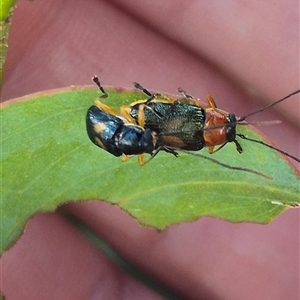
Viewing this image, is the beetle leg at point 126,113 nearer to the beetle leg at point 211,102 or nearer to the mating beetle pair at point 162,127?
the mating beetle pair at point 162,127

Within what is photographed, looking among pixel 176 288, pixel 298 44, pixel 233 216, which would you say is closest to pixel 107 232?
pixel 176 288

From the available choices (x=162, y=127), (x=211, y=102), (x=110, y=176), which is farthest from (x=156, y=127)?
(x=110, y=176)

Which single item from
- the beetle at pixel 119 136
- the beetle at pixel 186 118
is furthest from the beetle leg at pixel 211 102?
the beetle at pixel 119 136

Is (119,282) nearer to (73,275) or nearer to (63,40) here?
(73,275)

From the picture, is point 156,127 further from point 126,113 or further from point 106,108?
point 106,108

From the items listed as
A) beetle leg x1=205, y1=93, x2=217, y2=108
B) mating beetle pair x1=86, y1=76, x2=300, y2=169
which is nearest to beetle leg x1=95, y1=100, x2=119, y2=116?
mating beetle pair x1=86, y1=76, x2=300, y2=169

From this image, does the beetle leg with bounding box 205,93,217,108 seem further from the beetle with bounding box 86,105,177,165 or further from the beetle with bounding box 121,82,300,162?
the beetle with bounding box 86,105,177,165
